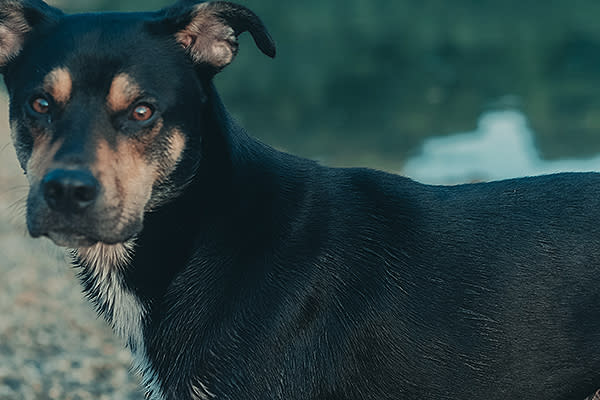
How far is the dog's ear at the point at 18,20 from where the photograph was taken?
397 cm

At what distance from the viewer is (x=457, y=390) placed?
12.3 ft

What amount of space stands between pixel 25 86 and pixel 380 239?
5.97 ft

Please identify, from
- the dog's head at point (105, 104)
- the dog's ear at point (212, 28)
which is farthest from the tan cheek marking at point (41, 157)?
the dog's ear at point (212, 28)

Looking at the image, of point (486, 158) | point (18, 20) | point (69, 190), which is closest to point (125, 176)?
point (69, 190)

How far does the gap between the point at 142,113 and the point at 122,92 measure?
134 millimetres

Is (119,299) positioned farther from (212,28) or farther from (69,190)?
(212,28)

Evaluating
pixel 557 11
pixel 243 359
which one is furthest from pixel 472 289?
pixel 557 11

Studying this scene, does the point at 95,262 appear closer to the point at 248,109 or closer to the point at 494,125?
the point at 494,125

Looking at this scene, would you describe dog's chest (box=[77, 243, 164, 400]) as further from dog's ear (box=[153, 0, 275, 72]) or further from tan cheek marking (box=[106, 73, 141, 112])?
dog's ear (box=[153, 0, 275, 72])

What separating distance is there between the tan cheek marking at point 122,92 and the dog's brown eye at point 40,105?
0.96 feet

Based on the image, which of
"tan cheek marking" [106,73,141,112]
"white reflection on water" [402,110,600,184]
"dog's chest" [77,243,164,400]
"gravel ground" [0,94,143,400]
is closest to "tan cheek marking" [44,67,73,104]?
"tan cheek marking" [106,73,141,112]

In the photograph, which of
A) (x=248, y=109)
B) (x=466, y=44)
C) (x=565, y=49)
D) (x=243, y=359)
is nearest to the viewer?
(x=243, y=359)

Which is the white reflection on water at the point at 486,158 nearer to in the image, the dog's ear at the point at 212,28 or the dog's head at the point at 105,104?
the dog's ear at the point at 212,28

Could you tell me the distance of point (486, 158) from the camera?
1530 cm
